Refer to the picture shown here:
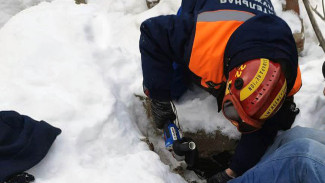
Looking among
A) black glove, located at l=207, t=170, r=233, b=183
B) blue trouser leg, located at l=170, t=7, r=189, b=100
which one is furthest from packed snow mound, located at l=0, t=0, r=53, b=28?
black glove, located at l=207, t=170, r=233, b=183

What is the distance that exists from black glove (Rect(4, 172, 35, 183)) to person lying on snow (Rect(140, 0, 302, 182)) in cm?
85

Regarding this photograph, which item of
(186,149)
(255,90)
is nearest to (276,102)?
(255,90)

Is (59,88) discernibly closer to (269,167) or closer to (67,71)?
(67,71)

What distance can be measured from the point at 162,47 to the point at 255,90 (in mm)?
664

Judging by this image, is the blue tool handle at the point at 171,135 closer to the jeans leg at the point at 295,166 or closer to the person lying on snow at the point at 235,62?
the person lying on snow at the point at 235,62

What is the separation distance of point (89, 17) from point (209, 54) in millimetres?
1444

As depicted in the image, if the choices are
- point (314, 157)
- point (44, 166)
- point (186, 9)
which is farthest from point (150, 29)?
point (314, 157)

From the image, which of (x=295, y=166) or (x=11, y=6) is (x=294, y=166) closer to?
(x=295, y=166)

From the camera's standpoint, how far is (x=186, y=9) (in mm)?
1822

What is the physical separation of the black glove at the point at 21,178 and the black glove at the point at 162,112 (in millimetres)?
897

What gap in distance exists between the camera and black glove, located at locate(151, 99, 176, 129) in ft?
6.75

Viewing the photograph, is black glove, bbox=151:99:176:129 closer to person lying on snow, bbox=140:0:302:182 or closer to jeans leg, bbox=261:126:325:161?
person lying on snow, bbox=140:0:302:182

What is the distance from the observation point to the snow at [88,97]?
5.53ft

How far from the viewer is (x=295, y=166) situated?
1290 mm
